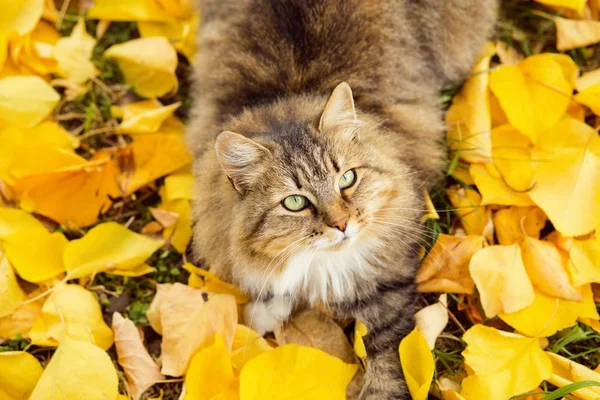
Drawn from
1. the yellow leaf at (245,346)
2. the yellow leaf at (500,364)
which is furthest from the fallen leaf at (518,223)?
the yellow leaf at (245,346)

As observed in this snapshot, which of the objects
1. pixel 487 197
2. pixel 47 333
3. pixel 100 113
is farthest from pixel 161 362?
pixel 487 197

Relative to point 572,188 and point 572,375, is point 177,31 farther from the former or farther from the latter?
point 572,375

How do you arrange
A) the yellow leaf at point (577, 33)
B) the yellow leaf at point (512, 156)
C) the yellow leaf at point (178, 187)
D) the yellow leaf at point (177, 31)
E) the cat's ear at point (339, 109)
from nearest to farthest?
the cat's ear at point (339, 109), the yellow leaf at point (512, 156), the yellow leaf at point (178, 187), the yellow leaf at point (577, 33), the yellow leaf at point (177, 31)

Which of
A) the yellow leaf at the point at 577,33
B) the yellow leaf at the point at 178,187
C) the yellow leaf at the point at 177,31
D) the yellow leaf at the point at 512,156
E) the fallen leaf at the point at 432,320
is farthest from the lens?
the yellow leaf at the point at 177,31

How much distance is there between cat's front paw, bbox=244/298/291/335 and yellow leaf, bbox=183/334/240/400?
8.3 inches

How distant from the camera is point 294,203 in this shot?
1595 mm

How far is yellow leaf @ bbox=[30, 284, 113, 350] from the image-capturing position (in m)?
1.87

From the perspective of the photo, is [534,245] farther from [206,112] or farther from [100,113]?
[100,113]

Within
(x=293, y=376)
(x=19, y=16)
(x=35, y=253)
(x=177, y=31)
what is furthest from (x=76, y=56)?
(x=293, y=376)

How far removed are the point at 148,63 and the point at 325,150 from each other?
3.29 ft

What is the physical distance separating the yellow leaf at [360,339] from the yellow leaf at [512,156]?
0.68m

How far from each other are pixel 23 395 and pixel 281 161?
1081 millimetres

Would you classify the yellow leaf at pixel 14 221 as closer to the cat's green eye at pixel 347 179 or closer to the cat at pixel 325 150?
the cat at pixel 325 150

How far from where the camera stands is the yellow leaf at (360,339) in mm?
1754
